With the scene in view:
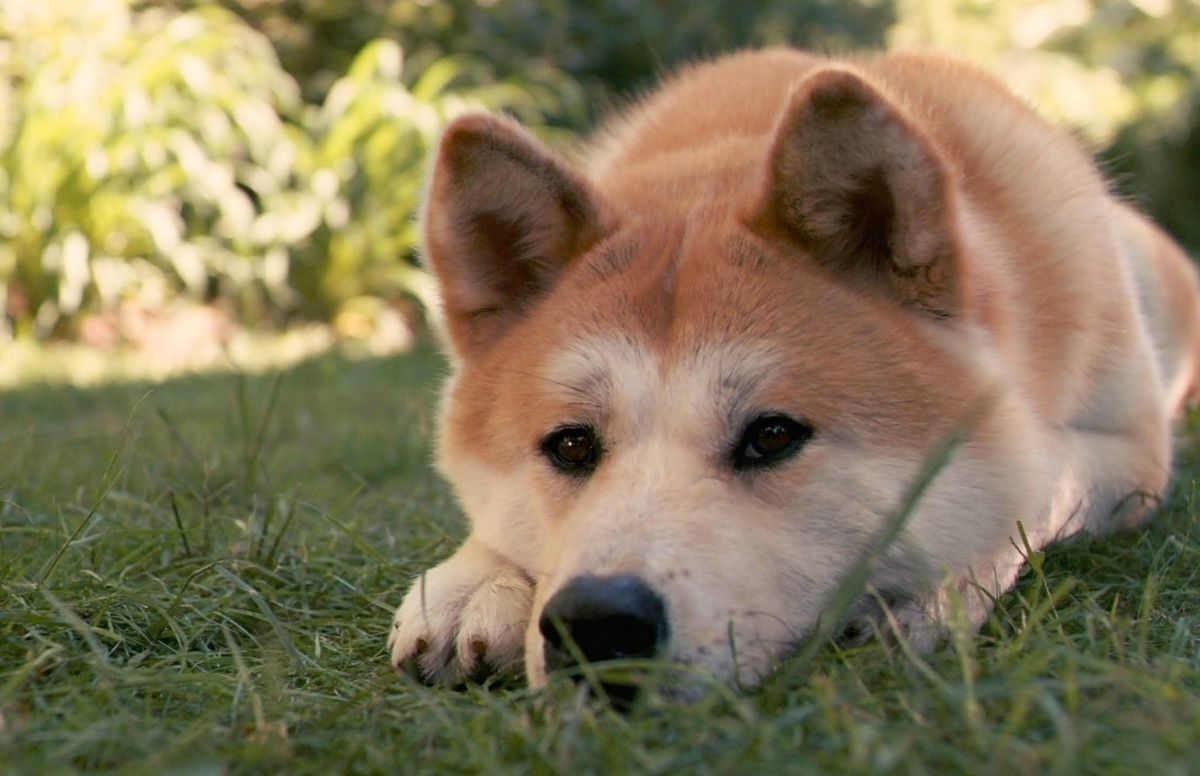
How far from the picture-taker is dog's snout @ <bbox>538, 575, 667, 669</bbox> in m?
1.83

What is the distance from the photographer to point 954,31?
12.5m

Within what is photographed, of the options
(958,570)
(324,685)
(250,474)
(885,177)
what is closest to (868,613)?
(958,570)

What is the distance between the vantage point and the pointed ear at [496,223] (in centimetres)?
262

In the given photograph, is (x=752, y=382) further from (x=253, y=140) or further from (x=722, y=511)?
(x=253, y=140)

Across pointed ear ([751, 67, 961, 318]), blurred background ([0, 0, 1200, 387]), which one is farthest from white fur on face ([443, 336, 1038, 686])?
blurred background ([0, 0, 1200, 387])

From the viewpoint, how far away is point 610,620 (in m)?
1.83

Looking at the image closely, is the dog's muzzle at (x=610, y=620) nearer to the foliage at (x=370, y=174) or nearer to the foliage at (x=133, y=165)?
the foliage at (x=133, y=165)

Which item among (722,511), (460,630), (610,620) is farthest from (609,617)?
(460,630)

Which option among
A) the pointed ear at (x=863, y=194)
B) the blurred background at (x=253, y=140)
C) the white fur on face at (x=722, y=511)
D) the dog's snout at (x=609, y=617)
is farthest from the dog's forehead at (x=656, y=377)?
the blurred background at (x=253, y=140)

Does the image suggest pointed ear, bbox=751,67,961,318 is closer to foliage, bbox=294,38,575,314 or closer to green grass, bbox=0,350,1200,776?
green grass, bbox=0,350,1200,776

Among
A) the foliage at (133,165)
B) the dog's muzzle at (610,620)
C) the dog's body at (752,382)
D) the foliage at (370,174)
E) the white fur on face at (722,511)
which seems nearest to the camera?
the dog's muzzle at (610,620)

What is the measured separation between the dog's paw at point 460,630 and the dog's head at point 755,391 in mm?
101

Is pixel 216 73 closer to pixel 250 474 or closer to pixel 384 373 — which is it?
pixel 384 373

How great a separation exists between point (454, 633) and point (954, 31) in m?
11.5
